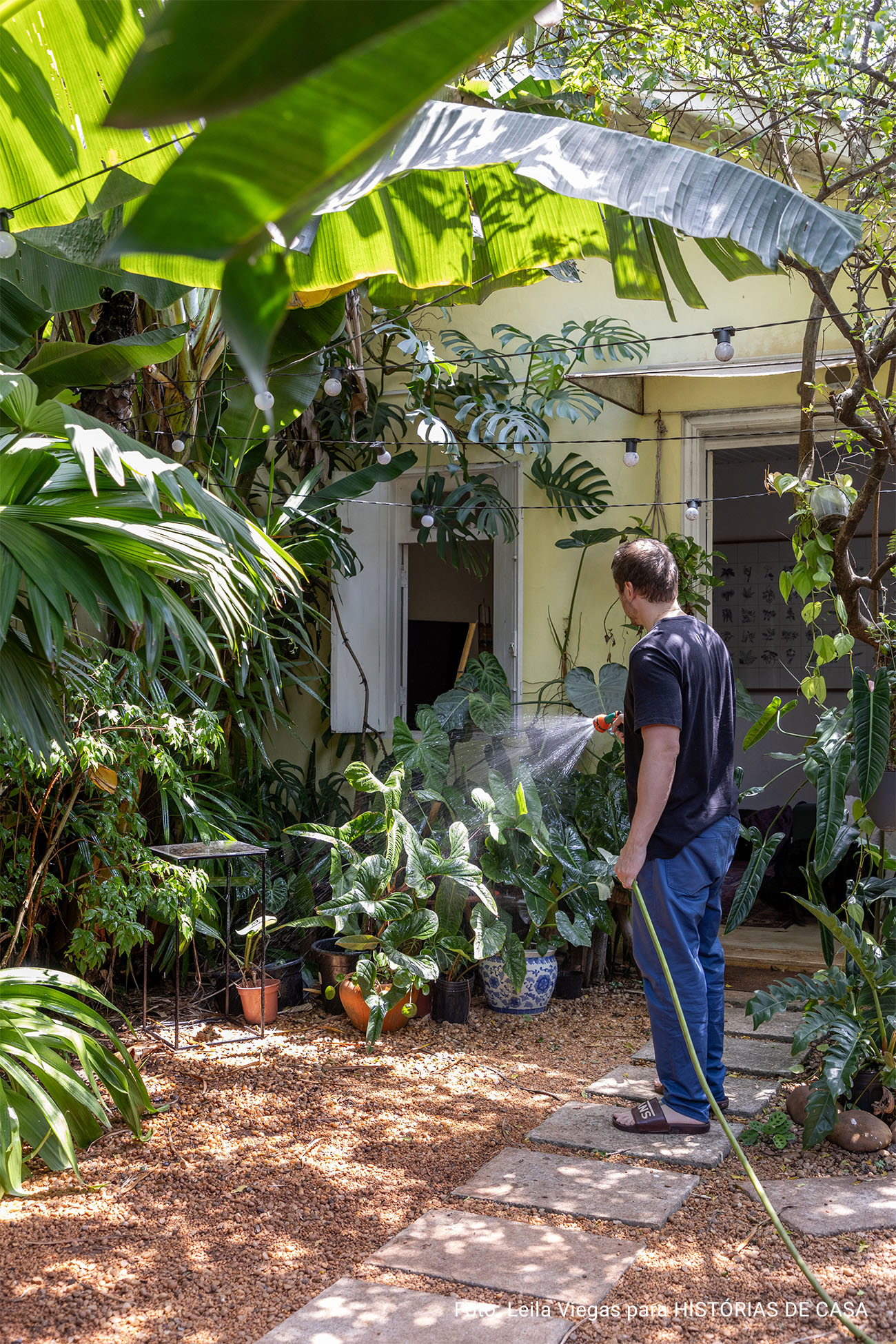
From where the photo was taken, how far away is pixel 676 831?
3.21 meters

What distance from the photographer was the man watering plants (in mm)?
3168

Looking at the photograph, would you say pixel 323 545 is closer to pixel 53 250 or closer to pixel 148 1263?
pixel 53 250

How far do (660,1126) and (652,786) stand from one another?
977mm

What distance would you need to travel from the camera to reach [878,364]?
376cm

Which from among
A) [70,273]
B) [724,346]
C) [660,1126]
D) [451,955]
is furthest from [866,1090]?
[70,273]

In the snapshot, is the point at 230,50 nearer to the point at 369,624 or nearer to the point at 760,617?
the point at 369,624

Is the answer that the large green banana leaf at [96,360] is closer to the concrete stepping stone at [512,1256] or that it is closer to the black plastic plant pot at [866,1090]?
the concrete stepping stone at [512,1256]

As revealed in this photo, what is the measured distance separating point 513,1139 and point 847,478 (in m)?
2.54

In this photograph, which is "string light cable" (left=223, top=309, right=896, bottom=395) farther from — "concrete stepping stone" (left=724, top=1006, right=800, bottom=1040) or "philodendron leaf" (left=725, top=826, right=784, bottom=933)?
"concrete stepping stone" (left=724, top=1006, right=800, bottom=1040)

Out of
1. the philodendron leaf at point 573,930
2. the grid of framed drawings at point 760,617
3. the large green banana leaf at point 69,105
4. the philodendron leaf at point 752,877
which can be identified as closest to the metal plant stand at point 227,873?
the philodendron leaf at point 573,930

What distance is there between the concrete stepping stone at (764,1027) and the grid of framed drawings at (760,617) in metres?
4.20

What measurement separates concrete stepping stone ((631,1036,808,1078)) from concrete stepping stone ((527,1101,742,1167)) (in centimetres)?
46

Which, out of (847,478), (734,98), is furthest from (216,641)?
(734,98)

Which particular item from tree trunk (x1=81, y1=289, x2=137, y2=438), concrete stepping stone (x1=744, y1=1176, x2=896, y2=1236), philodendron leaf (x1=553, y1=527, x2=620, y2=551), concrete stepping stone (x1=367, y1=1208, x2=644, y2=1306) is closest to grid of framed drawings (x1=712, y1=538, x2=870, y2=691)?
philodendron leaf (x1=553, y1=527, x2=620, y2=551)
